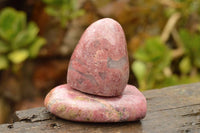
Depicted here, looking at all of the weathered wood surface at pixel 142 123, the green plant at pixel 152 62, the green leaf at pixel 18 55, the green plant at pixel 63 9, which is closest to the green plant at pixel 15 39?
the green leaf at pixel 18 55

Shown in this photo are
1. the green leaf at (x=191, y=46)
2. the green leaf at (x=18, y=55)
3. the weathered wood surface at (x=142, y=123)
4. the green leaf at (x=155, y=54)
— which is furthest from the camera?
the green leaf at (x=18, y=55)

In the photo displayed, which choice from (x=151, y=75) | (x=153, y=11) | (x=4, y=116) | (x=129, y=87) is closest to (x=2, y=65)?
(x=4, y=116)

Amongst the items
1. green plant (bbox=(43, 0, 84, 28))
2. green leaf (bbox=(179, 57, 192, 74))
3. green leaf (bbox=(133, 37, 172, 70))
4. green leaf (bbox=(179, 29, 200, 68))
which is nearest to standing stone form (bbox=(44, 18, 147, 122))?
green leaf (bbox=(133, 37, 172, 70))

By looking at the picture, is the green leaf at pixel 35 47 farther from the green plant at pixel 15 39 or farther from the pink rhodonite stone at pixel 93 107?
the pink rhodonite stone at pixel 93 107

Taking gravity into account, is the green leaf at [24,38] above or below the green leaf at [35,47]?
above

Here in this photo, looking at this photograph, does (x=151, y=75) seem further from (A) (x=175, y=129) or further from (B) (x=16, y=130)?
(B) (x=16, y=130)

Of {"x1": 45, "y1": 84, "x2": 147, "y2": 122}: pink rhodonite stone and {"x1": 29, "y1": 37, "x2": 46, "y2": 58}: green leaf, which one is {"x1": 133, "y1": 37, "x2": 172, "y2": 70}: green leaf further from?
{"x1": 45, "y1": 84, "x2": 147, "y2": 122}: pink rhodonite stone
